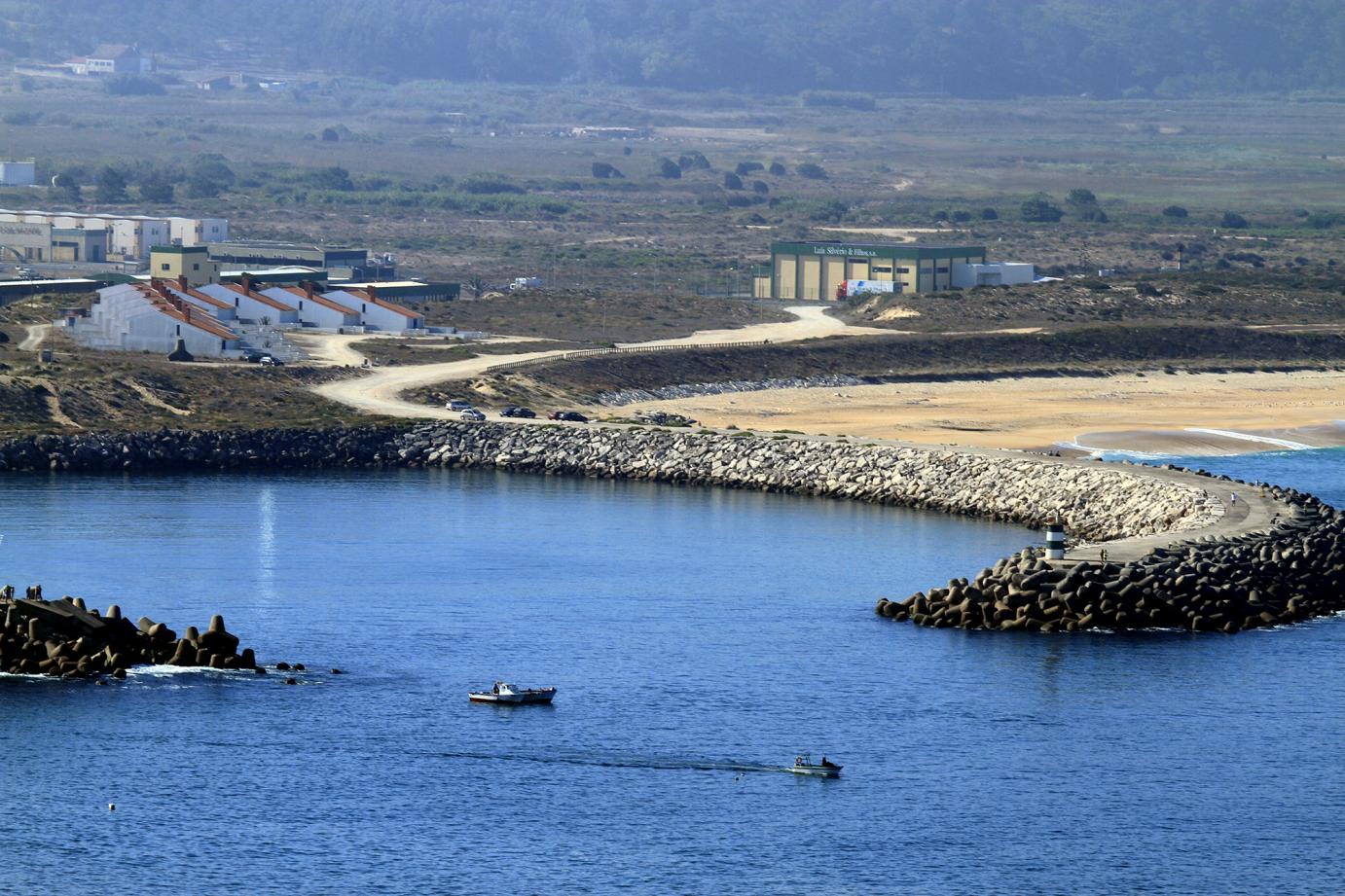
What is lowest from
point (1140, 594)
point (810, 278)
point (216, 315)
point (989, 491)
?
point (1140, 594)

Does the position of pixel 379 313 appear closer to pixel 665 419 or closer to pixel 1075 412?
pixel 665 419

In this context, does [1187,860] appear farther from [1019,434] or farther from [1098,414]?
[1098,414]

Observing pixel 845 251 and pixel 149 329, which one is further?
pixel 845 251

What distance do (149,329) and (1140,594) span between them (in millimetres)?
70088

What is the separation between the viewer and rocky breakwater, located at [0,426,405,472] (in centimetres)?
10531

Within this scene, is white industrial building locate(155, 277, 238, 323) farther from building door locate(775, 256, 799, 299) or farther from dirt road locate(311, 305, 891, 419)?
building door locate(775, 256, 799, 299)

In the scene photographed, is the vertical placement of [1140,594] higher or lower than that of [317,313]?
lower

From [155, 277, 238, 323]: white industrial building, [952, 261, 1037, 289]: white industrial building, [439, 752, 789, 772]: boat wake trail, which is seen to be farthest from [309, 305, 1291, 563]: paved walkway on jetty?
[439, 752, 789, 772]: boat wake trail

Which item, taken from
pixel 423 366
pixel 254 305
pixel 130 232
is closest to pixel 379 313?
pixel 254 305

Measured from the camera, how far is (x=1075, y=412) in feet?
417

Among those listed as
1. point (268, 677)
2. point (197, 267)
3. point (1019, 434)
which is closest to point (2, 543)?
point (268, 677)

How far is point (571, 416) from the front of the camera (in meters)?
116

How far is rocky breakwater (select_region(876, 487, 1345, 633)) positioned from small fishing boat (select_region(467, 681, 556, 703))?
14663 millimetres

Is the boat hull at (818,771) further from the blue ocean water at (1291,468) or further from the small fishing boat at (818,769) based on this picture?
the blue ocean water at (1291,468)
